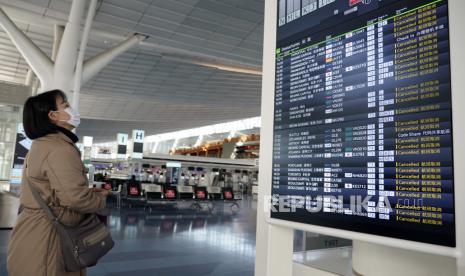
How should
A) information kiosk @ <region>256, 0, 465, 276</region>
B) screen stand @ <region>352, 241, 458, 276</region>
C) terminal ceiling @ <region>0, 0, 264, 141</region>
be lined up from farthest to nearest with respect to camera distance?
terminal ceiling @ <region>0, 0, 264, 141</region> → screen stand @ <region>352, 241, 458, 276</region> → information kiosk @ <region>256, 0, 465, 276</region>

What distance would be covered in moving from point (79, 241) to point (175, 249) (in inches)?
201

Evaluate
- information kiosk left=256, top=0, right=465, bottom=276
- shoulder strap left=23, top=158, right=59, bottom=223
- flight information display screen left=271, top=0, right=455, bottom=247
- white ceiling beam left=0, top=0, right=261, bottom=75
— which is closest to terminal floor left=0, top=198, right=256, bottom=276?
shoulder strap left=23, top=158, right=59, bottom=223

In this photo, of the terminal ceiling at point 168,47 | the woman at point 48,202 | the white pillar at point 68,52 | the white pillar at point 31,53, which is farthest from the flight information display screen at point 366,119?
the terminal ceiling at point 168,47

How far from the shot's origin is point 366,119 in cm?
158

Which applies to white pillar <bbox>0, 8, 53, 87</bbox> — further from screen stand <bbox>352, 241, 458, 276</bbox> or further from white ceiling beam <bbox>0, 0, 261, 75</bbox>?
screen stand <bbox>352, 241, 458, 276</bbox>

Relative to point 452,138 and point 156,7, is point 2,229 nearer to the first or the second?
point 156,7

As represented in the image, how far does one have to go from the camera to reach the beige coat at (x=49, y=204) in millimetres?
2209

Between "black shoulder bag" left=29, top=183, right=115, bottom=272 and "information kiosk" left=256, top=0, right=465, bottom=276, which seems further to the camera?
"black shoulder bag" left=29, top=183, right=115, bottom=272

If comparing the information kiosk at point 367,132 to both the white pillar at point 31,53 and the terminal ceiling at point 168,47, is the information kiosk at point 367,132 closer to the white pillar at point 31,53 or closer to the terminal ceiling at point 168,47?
the white pillar at point 31,53

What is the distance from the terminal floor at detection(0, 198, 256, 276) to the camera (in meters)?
5.59

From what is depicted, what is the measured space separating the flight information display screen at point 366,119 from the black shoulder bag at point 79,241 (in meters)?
1.25

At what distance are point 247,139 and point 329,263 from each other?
42.0 metres

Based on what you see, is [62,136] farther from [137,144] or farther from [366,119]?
[137,144]

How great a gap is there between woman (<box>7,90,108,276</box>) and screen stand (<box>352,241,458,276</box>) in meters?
1.63
